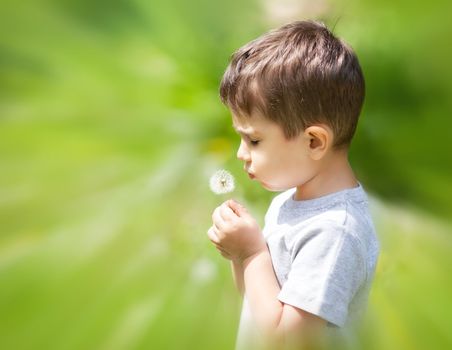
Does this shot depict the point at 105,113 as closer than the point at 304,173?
No

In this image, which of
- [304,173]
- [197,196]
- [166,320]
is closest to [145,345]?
[166,320]

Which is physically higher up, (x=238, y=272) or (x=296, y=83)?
(x=296, y=83)

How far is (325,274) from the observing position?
1.56ft

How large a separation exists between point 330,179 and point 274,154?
0.05 metres

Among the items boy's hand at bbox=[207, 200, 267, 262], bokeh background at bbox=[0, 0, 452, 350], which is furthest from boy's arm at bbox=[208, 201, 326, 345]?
bokeh background at bbox=[0, 0, 452, 350]

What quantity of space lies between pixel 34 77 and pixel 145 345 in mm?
353

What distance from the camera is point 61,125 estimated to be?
85 centimetres

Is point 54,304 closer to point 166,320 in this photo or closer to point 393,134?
point 166,320

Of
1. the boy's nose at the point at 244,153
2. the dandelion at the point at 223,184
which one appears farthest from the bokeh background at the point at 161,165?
the boy's nose at the point at 244,153

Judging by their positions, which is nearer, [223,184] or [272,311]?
[272,311]

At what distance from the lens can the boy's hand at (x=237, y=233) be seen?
54 cm

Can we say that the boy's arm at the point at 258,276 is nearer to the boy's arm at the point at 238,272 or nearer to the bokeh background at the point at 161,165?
the boy's arm at the point at 238,272

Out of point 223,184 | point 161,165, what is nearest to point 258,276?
point 223,184

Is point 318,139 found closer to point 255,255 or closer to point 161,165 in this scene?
point 255,255
